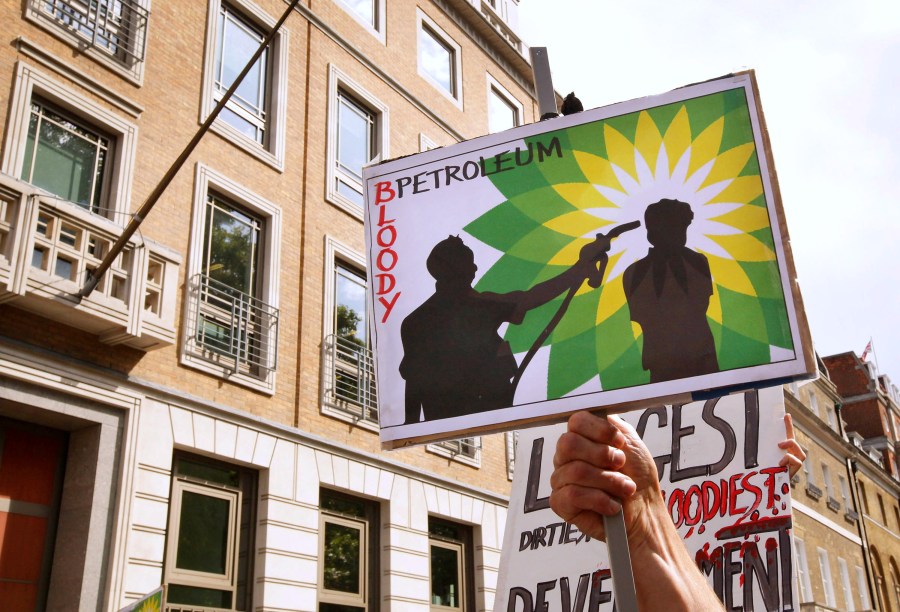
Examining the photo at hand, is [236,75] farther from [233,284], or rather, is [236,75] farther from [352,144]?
[233,284]

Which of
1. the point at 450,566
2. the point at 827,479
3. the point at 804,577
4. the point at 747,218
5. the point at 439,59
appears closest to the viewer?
the point at 747,218

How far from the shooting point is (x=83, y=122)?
437 inches

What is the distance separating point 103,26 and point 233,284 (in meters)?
3.79

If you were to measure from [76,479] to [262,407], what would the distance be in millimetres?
2867

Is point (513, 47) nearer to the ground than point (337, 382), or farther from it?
farther from it

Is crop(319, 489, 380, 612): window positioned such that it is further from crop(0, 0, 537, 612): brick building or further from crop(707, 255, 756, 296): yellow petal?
crop(707, 255, 756, 296): yellow petal

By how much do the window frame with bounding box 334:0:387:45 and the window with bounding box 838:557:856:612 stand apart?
87.0ft

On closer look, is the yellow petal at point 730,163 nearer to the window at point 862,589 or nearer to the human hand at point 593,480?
the human hand at point 593,480

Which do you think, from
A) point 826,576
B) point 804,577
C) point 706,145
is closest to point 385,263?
point 706,145

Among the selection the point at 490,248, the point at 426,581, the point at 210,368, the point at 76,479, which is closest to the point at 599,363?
the point at 490,248

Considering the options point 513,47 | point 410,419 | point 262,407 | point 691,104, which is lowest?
point 410,419

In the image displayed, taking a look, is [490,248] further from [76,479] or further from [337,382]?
[337,382]

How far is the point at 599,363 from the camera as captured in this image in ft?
9.29

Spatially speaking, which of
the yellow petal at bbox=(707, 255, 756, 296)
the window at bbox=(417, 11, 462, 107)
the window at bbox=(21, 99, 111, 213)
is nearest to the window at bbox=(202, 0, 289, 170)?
the window at bbox=(21, 99, 111, 213)
